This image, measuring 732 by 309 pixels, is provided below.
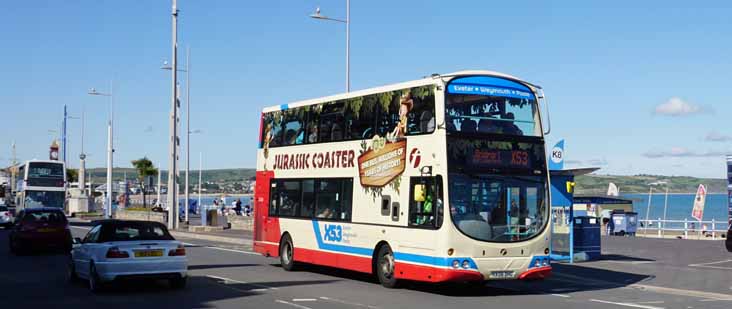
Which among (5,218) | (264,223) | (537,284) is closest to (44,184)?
(5,218)

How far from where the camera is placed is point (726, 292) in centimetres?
1736

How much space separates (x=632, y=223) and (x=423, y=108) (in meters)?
32.1

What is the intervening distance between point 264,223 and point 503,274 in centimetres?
901

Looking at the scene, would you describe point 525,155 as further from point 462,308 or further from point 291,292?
point 291,292

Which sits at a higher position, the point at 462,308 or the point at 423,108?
the point at 423,108

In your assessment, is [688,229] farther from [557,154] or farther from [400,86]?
[400,86]

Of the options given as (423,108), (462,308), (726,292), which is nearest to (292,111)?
(423,108)

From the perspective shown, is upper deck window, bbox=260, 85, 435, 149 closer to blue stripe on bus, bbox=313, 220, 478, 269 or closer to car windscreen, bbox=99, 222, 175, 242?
blue stripe on bus, bbox=313, 220, 478, 269

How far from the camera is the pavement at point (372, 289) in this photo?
1552 centimetres

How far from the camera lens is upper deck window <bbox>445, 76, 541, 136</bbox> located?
1681 cm

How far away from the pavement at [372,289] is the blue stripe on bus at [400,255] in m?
0.65

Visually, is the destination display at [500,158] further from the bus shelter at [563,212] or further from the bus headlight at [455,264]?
the bus shelter at [563,212]

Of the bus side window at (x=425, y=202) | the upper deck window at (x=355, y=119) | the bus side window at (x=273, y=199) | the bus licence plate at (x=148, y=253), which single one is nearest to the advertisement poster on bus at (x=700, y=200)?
the upper deck window at (x=355, y=119)

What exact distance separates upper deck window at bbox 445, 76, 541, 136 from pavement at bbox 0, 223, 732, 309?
3133 millimetres
